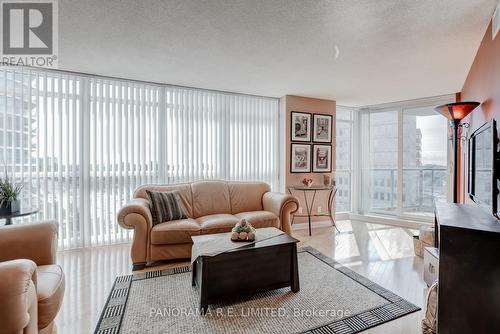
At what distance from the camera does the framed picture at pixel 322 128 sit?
481 centimetres

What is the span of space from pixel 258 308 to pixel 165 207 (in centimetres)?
173

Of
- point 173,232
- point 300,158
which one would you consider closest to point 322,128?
point 300,158

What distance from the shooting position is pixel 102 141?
143 inches

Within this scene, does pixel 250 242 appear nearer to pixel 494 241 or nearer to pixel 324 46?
pixel 494 241

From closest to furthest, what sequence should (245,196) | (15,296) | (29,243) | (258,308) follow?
(15,296)
(29,243)
(258,308)
(245,196)

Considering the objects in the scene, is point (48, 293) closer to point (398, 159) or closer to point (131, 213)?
point (131, 213)

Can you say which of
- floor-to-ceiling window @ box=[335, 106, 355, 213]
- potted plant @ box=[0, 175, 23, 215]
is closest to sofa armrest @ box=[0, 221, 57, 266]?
potted plant @ box=[0, 175, 23, 215]

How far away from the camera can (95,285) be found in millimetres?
2521

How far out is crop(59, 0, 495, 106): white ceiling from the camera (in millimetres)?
1959

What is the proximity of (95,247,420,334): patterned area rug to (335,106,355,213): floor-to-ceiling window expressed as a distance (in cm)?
316

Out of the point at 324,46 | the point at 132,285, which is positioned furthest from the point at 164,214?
the point at 324,46

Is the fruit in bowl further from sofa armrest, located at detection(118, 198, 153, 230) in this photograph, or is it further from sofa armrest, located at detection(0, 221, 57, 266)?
sofa armrest, located at detection(0, 221, 57, 266)

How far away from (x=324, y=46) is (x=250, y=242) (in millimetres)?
2064

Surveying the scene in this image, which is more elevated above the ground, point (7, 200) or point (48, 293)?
point (7, 200)
